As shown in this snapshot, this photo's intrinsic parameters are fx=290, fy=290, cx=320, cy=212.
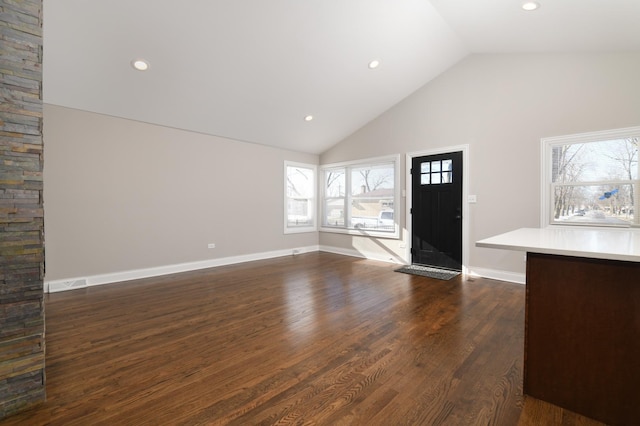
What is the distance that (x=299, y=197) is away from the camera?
6.74 metres

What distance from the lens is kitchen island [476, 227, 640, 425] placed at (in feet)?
4.76

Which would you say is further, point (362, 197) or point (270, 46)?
point (362, 197)

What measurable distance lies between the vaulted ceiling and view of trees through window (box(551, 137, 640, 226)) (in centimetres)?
111

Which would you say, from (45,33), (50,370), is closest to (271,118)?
(45,33)

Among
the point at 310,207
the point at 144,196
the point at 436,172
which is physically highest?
the point at 436,172

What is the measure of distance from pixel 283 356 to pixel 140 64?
360 centimetres

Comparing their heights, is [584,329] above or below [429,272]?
above

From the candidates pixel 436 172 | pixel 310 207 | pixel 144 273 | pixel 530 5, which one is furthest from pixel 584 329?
pixel 310 207

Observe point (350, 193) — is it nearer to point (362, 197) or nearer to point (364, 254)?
point (362, 197)

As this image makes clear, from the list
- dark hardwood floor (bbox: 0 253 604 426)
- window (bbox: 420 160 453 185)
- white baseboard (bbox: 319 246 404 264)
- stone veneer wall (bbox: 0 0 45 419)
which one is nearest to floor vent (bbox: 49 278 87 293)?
dark hardwood floor (bbox: 0 253 604 426)

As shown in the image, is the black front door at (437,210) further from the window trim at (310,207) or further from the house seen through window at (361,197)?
the window trim at (310,207)

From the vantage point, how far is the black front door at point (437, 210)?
4.76 meters

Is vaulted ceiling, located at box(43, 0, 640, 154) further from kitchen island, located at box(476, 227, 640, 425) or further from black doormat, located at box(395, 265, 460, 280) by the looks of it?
black doormat, located at box(395, 265, 460, 280)

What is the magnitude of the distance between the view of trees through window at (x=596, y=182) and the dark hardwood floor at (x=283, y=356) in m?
1.28
